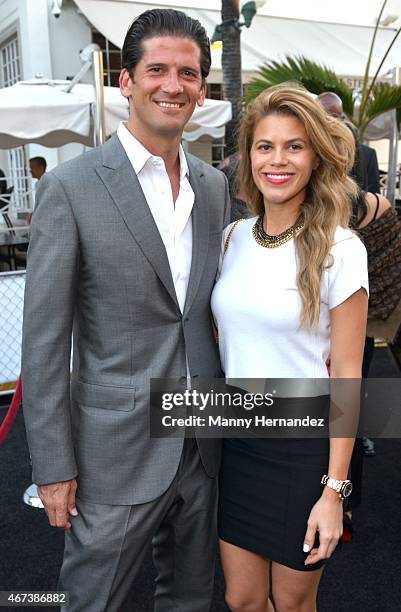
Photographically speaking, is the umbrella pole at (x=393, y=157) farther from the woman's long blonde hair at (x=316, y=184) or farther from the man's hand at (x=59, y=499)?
the man's hand at (x=59, y=499)

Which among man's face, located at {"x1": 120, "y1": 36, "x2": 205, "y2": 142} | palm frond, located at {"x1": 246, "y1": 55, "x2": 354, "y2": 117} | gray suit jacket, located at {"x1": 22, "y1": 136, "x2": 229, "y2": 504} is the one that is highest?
palm frond, located at {"x1": 246, "y1": 55, "x2": 354, "y2": 117}

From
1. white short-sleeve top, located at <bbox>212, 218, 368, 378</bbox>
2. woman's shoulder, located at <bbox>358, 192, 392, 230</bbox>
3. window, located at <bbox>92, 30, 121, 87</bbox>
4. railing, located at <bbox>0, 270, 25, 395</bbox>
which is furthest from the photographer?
window, located at <bbox>92, 30, 121, 87</bbox>

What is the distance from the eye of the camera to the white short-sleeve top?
5.63 feet

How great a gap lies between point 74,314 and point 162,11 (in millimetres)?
920

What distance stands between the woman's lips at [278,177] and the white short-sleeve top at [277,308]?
19 centimetres

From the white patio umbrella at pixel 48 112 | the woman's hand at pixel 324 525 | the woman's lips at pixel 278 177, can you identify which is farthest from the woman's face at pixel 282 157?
the white patio umbrella at pixel 48 112

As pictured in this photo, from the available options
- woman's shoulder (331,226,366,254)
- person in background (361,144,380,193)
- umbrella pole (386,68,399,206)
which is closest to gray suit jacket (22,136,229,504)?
woman's shoulder (331,226,366,254)

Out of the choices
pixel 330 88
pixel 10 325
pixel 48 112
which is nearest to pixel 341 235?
A: pixel 10 325

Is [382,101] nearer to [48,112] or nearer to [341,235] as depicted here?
[48,112]

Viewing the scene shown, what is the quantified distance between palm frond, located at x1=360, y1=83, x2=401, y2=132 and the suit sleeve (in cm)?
544

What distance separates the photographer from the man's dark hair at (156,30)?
169cm

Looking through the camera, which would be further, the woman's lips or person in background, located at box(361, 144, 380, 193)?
person in background, located at box(361, 144, 380, 193)

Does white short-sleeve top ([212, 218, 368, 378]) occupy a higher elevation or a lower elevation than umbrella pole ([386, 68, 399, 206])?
lower

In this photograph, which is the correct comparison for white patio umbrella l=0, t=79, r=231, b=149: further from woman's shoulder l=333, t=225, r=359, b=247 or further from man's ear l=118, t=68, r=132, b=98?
woman's shoulder l=333, t=225, r=359, b=247
